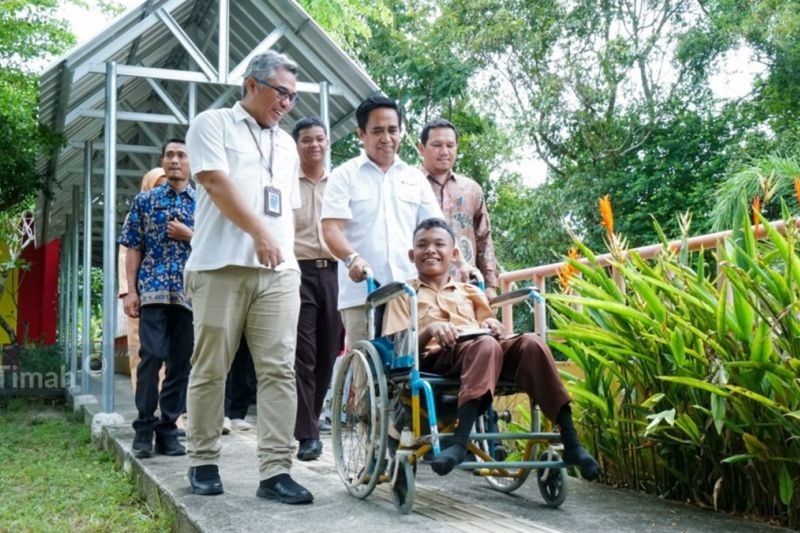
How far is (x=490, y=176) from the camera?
1836 cm

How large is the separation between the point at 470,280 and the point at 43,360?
8394mm

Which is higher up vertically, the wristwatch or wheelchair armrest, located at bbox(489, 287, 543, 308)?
the wristwatch

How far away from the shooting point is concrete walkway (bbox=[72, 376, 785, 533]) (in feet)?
9.70

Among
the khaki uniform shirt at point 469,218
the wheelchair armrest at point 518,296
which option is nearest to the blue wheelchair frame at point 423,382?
the wheelchair armrest at point 518,296

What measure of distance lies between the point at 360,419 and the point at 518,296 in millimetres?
772

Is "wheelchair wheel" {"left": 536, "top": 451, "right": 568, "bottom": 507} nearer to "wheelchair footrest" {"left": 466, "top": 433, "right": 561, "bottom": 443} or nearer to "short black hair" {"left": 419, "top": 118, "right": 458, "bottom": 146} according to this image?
"wheelchair footrest" {"left": 466, "top": 433, "right": 561, "bottom": 443}

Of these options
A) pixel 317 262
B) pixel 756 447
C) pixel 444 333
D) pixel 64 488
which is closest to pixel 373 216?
pixel 317 262

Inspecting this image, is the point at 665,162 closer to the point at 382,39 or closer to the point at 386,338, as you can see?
the point at 382,39

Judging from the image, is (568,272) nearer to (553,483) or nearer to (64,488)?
(553,483)

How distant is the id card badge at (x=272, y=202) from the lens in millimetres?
3451

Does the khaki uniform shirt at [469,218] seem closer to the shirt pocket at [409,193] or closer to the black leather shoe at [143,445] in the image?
the shirt pocket at [409,193]

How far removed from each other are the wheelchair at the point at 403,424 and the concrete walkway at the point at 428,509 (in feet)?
0.28

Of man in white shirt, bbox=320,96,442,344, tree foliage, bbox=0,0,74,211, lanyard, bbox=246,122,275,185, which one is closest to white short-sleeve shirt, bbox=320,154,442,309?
man in white shirt, bbox=320,96,442,344

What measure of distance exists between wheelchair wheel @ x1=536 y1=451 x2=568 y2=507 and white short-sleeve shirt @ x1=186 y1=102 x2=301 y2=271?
1208mm
